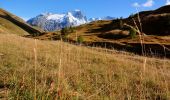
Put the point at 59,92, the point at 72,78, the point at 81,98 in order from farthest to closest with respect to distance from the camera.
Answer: the point at 72,78 < the point at 81,98 < the point at 59,92

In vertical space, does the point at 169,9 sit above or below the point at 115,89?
above

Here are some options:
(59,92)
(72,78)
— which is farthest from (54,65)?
(59,92)

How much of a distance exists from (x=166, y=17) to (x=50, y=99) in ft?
369

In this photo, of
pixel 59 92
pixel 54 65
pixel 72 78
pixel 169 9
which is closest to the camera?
pixel 59 92

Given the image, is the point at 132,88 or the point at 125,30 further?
the point at 125,30

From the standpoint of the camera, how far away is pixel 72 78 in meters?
9.16

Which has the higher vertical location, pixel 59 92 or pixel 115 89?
pixel 59 92

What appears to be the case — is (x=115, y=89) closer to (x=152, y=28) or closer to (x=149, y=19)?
(x=152, y=28)

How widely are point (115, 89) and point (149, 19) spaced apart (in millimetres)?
117129

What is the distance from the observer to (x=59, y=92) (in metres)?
4.53

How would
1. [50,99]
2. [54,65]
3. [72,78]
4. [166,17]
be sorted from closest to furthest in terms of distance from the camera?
[50,99] < [72,78] < [54,65] < [166,17]

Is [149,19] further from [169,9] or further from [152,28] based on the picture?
[169,9]

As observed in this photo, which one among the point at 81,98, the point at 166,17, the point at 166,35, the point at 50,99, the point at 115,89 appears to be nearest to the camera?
the point at 50,99

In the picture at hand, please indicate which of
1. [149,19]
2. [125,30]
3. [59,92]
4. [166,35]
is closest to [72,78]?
[59,92]
